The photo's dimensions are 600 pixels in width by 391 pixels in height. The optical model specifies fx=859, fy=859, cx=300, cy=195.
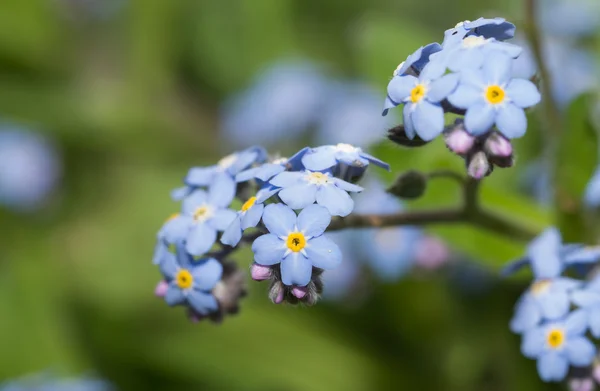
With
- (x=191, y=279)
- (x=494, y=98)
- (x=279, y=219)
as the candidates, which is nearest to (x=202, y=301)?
(x=191, y=279)

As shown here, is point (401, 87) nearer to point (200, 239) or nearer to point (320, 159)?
point (320, 159)

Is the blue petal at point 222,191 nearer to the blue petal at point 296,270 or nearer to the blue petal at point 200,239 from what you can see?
the blue petal at point 200,239

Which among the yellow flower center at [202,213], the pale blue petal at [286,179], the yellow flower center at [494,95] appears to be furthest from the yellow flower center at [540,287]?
the yellow flower center at [202,213]

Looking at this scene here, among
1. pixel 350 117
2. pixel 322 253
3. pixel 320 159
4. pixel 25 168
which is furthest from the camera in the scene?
pixel 25 168

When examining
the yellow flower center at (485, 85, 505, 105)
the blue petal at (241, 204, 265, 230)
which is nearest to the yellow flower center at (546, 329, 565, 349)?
the yellow flower center at (485, 85, 505, 105)

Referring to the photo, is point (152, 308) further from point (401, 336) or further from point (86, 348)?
point (401, 336)

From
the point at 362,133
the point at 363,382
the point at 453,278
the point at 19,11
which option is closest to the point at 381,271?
the point at 453,278
